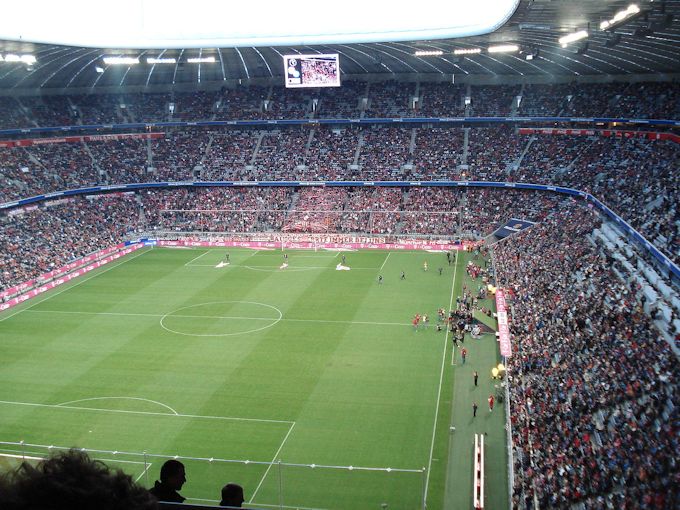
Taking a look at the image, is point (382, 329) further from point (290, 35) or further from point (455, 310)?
point (290, 35)

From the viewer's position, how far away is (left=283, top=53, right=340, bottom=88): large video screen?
203 ft

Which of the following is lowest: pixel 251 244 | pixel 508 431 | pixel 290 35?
pixel 251 244

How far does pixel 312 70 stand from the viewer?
62969 millimetres

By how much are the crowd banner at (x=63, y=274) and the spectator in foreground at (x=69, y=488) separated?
4814 centimetres

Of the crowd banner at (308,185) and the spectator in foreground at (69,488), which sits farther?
the crowd banner at (308,185)

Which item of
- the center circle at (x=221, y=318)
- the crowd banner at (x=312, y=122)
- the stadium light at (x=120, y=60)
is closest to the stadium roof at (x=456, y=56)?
the stadium light at (x=120, y=60)

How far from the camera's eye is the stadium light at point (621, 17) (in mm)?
28991

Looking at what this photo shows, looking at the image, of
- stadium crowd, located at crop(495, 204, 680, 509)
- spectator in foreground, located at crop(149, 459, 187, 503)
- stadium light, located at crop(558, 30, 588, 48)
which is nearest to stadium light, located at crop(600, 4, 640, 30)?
stadium light, located at crop(558, 30, 588, 48)

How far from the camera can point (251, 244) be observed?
63812 millimetres

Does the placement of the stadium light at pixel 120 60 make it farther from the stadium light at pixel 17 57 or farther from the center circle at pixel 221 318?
the center circle at pixel 221 318

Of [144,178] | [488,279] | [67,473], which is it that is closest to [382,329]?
[488,279]

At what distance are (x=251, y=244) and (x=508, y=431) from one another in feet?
138

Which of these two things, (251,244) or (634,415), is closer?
(634,415)

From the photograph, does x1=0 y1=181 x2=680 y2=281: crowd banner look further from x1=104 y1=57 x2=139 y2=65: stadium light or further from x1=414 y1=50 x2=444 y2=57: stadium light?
x1=104 y1=57 x2=139 y2=65: stadium light
